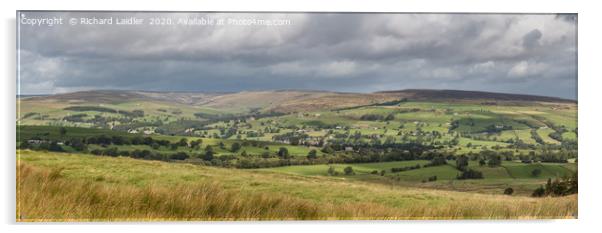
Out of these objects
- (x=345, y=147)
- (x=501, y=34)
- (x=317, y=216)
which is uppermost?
(x=501, y=34)

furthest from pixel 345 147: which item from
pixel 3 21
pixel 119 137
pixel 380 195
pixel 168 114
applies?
pixel 3 21

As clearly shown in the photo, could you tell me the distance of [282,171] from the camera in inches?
474

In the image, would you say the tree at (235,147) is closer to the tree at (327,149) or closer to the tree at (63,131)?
the tree at (327,149)

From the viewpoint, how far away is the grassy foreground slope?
10.7 m

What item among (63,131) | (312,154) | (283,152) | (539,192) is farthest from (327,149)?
(63,131)

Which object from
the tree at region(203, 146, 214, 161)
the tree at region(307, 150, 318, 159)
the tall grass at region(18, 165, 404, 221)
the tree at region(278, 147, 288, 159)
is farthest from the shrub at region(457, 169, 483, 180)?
the tree at region(203, 146, 214, 161)

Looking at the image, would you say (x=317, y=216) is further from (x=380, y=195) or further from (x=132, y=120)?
(x=132, y=120)

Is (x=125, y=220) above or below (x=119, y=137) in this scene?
below

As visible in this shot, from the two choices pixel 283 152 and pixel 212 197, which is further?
pixel 283 152

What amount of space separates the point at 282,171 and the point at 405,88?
2699 mm

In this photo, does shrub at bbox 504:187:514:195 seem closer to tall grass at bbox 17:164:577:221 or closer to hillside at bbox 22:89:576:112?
tall grass at bbox 17:164:577:221

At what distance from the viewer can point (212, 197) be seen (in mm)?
11055

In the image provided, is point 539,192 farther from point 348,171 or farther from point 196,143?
point 196,143

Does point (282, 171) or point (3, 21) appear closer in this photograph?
point (3, 21)
